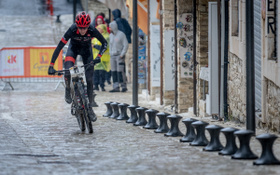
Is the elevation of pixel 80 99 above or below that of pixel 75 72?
below

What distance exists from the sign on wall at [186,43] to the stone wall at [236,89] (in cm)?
243

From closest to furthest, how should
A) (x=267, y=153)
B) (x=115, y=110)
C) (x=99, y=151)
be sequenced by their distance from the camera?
(x=267, y=153)
(x=99, y=151)
(x=115, y=110)

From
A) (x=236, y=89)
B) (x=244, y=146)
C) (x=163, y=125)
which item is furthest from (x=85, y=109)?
(x=244, y=146)

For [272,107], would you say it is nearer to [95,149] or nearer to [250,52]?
[250,52]

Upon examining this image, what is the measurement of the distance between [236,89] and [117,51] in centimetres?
895

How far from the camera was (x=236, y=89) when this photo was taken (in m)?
13.9

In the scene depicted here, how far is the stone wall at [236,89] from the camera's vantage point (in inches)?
523

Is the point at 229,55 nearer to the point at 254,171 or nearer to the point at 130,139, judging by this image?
the point at 130,139

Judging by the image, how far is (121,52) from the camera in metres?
22.4

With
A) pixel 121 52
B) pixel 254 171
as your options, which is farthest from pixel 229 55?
pixel 121 52

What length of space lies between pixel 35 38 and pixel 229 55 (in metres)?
21.8

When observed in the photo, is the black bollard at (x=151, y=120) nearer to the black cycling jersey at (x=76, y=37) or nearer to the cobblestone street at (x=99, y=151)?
the cobblestone street at (x=99, y=151)

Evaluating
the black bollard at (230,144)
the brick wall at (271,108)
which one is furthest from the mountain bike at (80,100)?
the black bollard at (230,144)

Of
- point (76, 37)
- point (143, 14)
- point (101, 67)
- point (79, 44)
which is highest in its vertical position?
point (143, 14)
